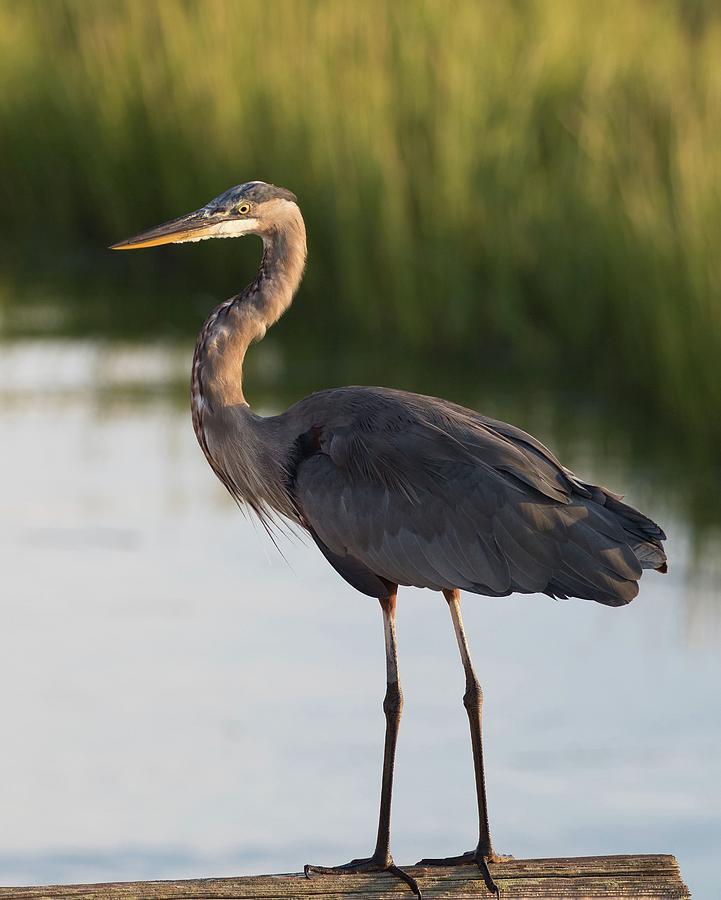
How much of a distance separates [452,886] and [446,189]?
8579mm

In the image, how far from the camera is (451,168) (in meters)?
12.9

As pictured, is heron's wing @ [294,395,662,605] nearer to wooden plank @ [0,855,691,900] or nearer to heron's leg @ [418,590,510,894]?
heron's leg @ [418,590,510,894]

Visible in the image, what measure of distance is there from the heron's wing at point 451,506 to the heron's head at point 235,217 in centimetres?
71

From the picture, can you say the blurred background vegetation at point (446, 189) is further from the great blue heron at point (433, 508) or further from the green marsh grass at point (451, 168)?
the great blue heron at point (433, 508)

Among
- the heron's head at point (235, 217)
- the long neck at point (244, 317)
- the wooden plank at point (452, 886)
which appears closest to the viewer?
the wooden plank at point (452, 886)

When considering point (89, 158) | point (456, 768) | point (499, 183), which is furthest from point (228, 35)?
point (456, 768)

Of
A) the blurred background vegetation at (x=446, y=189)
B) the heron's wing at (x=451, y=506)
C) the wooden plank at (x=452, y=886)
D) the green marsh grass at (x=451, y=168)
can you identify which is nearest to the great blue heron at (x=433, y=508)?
the heron's wing at (x=451, y=506)

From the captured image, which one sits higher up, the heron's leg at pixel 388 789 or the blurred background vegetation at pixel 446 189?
the blurred background vegetation at pixel 446 189

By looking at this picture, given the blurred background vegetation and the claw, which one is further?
the blurred background vegetation

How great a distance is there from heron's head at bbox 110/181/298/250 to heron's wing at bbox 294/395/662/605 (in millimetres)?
710

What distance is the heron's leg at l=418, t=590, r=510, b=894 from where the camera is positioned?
4953 mm

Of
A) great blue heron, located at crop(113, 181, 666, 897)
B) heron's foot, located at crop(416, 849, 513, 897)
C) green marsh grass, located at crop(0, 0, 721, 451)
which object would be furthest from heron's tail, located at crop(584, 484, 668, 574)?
green marsh grass, located at crop(0, 0, 721, 451)

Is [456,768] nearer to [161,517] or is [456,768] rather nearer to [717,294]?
[161,517]

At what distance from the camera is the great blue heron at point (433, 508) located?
5.21m
